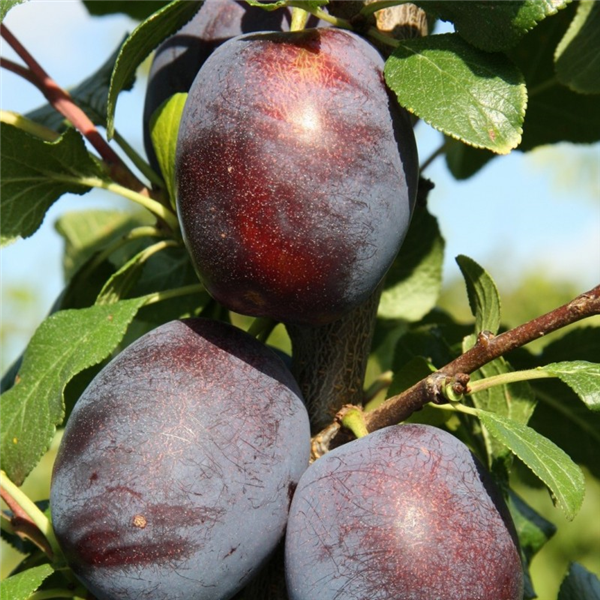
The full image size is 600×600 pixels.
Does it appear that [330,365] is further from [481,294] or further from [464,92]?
[464,92]

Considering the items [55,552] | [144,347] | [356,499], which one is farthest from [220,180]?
[55,552]

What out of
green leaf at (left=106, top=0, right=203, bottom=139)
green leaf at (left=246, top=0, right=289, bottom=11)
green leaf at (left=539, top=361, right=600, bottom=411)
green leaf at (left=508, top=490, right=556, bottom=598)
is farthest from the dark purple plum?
green leaf at (left=508, top=490, right=556, bottom=598)

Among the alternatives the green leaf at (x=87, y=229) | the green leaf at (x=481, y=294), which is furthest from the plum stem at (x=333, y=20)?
the green leaf at (x=87, y=229)

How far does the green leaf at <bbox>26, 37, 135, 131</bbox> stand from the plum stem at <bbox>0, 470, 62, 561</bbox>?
538 mm

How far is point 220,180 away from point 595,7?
655 millimetres

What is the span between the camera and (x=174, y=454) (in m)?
0.77

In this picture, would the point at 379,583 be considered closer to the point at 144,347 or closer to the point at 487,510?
the point at 487,510

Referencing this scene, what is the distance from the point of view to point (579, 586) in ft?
3.29

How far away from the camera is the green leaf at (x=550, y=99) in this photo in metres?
1.29

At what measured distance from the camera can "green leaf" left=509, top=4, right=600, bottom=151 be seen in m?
1.29

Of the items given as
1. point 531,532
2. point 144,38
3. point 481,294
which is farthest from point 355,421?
point 144,38

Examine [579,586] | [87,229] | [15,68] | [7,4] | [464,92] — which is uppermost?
[7,4]

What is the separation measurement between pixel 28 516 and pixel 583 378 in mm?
595

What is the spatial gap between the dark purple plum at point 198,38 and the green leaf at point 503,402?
0.47 metres
